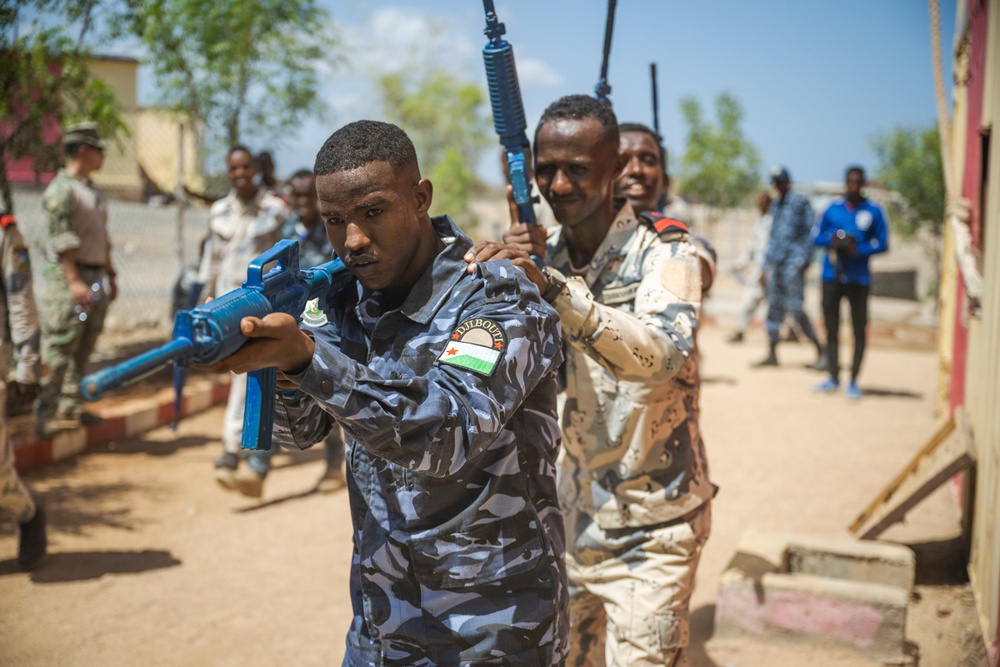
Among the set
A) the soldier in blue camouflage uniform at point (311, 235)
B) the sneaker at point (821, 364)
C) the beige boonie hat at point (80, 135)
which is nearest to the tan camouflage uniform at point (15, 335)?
the soldier in blue camouflage uniform at point (311, 235)

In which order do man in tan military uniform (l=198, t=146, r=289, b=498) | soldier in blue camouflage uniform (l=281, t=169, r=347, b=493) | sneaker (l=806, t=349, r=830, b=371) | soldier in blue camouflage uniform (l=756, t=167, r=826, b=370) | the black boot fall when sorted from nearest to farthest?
1. soldier in blue camouflage uniform (l=281, t=169, r=347, b=493)
2. man in tan military uniform (l=198, t=146, r=289, b=498)
3. soldier in blue camouflage uniform (l=756, t=167, r=826, b=370)
4. sneaker (l=806, t=349, r=830, b=371)
5. the black boot

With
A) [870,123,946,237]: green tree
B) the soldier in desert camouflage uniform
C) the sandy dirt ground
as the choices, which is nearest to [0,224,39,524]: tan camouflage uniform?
the sandy dirt ground

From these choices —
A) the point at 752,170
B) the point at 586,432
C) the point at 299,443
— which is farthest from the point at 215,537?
the point at 752,170

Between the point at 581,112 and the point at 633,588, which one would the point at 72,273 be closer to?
the point at 581,112

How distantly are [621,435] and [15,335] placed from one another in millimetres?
3275

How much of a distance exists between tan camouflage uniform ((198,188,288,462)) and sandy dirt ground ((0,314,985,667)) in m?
0.83

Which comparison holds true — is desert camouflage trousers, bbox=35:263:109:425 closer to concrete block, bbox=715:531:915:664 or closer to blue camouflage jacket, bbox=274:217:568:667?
concrete block, bbox=715:531:915:664

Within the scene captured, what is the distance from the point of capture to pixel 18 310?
4.61 m

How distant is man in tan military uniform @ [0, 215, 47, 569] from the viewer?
443 centimetres

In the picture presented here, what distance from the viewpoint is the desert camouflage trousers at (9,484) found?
170 inches

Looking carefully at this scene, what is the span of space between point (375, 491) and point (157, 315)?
420 inches

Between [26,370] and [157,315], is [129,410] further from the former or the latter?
[157,315]

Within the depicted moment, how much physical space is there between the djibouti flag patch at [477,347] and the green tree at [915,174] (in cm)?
1674

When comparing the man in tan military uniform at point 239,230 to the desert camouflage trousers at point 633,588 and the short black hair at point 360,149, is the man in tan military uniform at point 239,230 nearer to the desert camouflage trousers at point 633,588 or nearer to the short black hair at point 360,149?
the desert camouflage trousers at point 633,588
